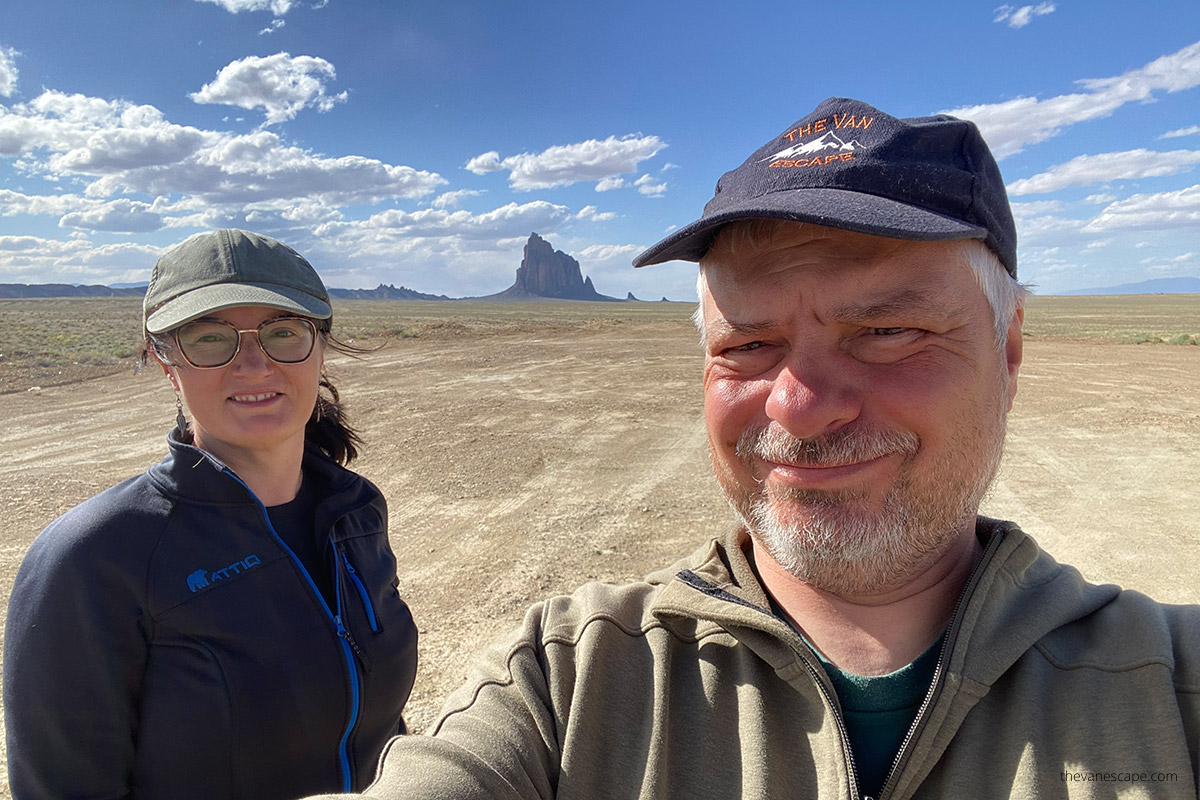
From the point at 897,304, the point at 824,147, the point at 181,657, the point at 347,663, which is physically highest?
the point at 824,147

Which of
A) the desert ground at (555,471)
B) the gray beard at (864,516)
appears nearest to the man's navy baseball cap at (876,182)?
the gray beard at (864,516)

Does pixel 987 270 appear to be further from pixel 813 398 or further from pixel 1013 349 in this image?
pixel 813 398

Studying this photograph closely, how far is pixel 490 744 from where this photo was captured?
1.31 m

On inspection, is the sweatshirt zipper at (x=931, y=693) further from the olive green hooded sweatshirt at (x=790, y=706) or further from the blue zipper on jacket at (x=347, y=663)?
the blue zipper on jacket at (x=347, y=663)

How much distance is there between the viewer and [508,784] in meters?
1.27

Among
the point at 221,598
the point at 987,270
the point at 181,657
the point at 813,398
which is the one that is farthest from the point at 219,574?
the point at 987,270

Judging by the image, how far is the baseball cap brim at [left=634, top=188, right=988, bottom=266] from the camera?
127 cm

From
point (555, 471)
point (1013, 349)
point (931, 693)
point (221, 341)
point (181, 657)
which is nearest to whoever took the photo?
point (931, 693)

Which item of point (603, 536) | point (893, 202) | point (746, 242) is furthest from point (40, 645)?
point (603, 536)

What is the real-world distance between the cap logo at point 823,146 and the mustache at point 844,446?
22.3 inches

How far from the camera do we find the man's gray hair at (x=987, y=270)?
1.42 metres

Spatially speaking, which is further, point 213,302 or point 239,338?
point 239,338

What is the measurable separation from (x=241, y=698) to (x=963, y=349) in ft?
6.38

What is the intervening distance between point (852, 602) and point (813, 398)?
1.54ft
